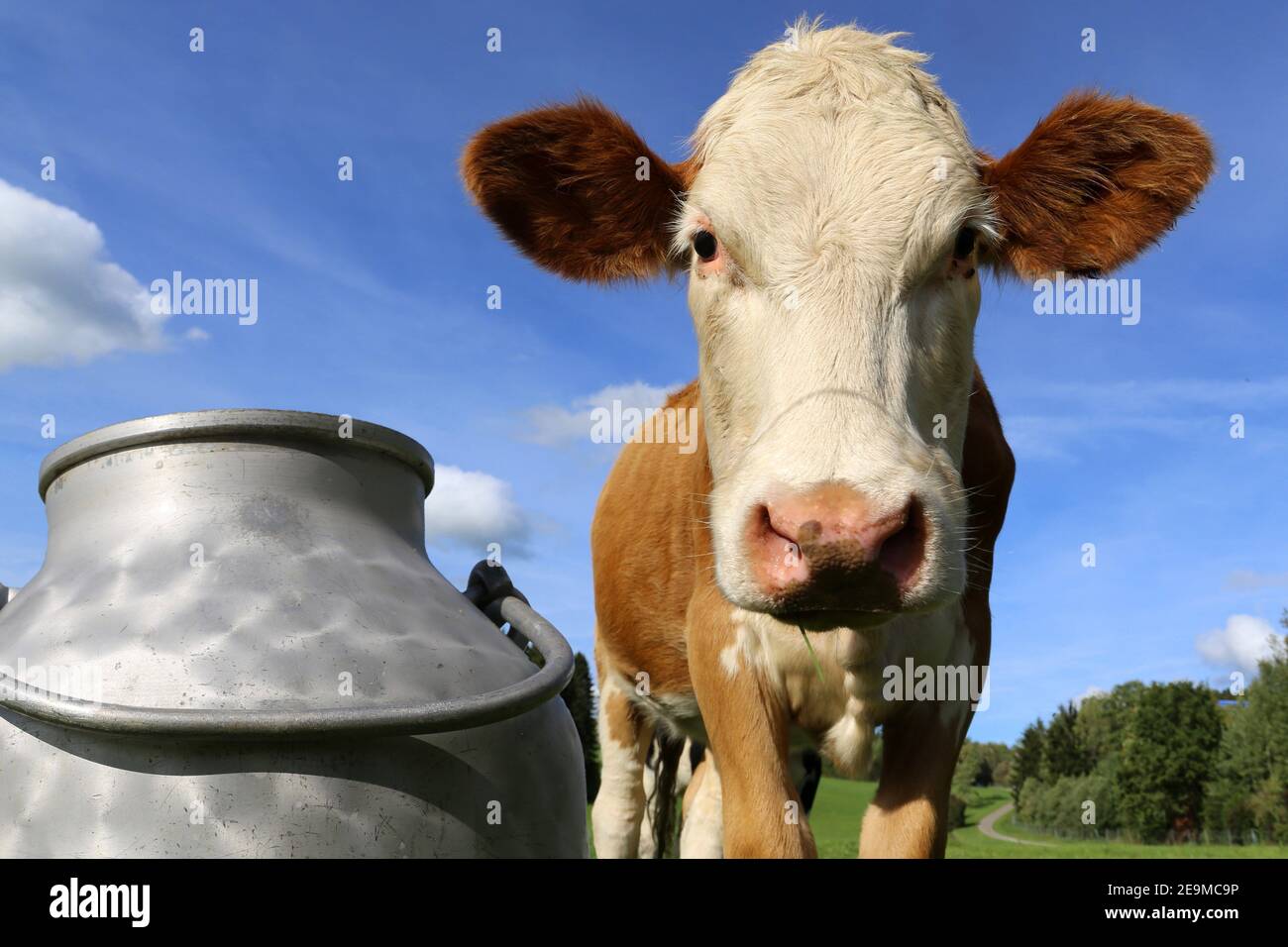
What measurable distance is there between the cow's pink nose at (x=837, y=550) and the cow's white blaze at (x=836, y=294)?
0.12 feet

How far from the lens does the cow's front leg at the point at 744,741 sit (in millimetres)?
3143

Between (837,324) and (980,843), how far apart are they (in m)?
42.8

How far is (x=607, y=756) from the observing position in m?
6.13

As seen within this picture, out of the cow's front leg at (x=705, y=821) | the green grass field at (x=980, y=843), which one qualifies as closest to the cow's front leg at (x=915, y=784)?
the green grass field at (x=980, y=843)

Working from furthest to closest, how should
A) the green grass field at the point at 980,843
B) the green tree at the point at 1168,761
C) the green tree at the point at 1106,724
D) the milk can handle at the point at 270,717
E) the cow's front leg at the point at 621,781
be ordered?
the green tree at the point at 1106,724 → the green tree at the point at 1168,761 → the green grass field at the point at 980,843 → the cow's front leg at the point at 621,781 → the milk can handle at the point at 270,717

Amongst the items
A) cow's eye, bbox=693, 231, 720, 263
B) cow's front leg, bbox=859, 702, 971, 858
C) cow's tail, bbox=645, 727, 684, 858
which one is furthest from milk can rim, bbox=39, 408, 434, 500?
cow's tail, bbox=645, 727, 684, 858

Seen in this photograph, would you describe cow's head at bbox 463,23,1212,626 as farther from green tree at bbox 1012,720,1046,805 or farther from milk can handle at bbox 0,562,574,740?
green tree at bbox 1012,720,1046,805

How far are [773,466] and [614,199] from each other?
5.63ft

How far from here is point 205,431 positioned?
2449 millimetres

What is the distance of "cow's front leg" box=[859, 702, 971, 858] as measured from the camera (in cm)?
324

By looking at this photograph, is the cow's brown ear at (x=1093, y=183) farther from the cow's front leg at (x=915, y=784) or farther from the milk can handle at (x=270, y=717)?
the milk can handle at (x=270, y=717)
